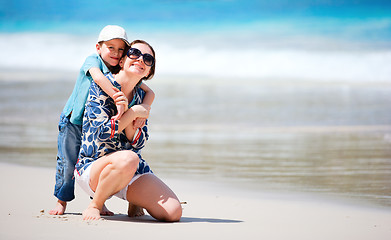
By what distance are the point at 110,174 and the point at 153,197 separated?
404 mm

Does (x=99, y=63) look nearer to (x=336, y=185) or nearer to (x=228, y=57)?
(x=336, y=185)

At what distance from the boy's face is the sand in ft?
3.71

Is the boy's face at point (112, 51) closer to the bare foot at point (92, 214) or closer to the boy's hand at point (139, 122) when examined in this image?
the boy's hand at point (139, 122)

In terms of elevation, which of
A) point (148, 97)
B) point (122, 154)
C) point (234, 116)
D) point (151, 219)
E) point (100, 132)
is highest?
point (148, 97)

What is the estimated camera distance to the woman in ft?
12.4

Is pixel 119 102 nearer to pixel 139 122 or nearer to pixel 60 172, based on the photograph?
pixel 139 122

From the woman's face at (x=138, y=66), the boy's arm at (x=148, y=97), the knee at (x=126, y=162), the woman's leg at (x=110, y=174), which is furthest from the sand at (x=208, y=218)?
the woman's face at (x=138, y=66)

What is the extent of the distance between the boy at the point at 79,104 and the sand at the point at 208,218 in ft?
0.74

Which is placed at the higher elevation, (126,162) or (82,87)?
(82,87)

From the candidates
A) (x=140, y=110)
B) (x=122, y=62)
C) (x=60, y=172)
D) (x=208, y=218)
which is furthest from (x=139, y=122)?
(x=208, y=218)

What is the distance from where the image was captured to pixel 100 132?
3.81 m

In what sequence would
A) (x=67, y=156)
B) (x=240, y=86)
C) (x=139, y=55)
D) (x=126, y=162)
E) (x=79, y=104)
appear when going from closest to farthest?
(x=126, y=162)
(x=139, y=55)
(x=79, y=104)
(x=67, y=156)
(x=240, y=86)

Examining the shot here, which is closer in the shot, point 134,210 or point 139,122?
point 139,122

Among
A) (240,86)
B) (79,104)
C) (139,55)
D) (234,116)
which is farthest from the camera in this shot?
(240,86)
